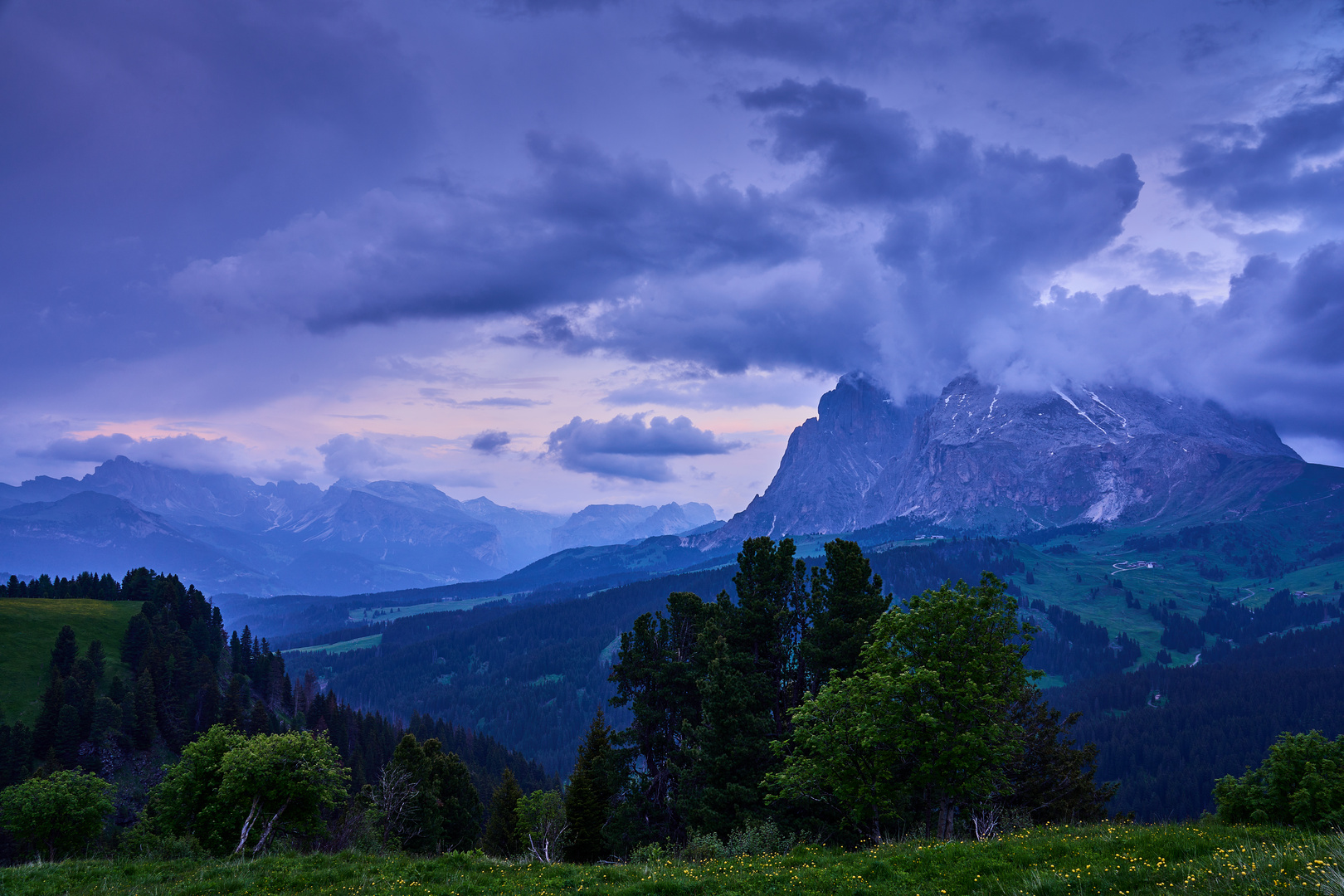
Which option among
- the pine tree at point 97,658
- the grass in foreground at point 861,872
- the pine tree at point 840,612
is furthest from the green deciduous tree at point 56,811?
the pine tree at point 97,658

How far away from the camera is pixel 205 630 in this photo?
14612 centimetres

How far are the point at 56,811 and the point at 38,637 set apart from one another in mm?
97986

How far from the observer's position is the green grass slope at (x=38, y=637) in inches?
4146

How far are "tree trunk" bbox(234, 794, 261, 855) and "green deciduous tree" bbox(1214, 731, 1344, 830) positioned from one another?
54.3 m

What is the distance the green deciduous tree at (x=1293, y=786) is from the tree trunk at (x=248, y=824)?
54.3m

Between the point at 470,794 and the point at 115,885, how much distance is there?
60751 millimetres

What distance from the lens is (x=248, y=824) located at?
32.9m

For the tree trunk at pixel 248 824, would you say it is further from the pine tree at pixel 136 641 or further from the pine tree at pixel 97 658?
the pine tree at pixel 136 641

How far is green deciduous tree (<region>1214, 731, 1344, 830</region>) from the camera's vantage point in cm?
3566

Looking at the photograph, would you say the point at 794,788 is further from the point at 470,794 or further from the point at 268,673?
the point at 268,673

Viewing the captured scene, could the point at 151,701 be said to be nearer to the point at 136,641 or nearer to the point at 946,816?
the point at 136,641

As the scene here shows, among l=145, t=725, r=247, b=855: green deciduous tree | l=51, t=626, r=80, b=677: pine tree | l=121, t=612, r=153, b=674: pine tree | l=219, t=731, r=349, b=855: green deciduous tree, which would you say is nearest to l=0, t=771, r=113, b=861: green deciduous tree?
l=145, t=725, r=247, b=855: green deciduous tree

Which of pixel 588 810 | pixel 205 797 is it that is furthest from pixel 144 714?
pixel 588 810

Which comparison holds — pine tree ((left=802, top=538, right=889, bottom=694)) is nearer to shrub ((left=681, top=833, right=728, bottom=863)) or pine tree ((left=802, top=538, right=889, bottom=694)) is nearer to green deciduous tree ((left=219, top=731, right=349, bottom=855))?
shrub ((left=681, top=833, right=728, bottom=863))
